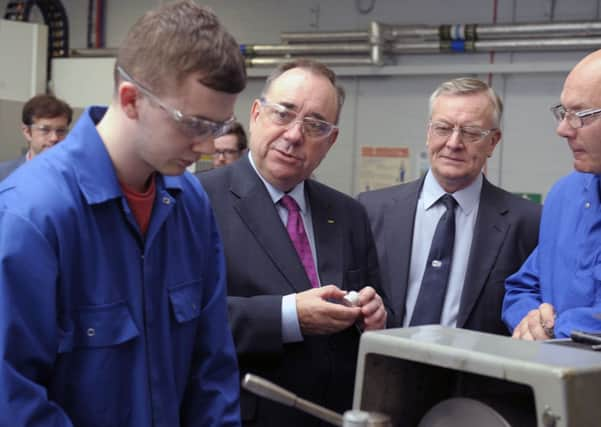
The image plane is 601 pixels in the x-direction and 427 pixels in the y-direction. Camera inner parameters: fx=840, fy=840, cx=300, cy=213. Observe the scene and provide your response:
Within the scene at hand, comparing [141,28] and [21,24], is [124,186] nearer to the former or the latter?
[141,28]

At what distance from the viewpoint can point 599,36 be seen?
4574 millimetres

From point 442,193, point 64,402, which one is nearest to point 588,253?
point 442,193

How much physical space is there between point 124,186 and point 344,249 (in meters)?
0.72

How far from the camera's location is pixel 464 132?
250 centimetres

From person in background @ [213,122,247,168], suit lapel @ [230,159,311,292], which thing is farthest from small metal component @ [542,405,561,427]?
person in background @ [213,122,247,168]

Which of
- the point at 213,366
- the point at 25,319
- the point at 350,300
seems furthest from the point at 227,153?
the point at 25,319

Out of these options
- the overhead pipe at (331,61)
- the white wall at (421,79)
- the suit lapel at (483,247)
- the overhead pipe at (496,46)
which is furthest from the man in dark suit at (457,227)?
the overhead pipe at (331,61)

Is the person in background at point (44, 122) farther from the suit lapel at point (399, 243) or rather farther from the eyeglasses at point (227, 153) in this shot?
the suit lapel at point (399, 243)

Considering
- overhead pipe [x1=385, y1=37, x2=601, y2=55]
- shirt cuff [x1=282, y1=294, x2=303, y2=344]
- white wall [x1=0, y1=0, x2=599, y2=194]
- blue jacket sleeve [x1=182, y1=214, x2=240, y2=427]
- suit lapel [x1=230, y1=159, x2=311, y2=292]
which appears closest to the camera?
blue jacket sleeve [x1=182, y1=214, x2=240, y2=427]

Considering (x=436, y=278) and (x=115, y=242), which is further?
(x=436, y=278)

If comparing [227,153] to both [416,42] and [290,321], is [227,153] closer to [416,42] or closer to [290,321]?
[416,42]

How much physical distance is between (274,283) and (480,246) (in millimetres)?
739

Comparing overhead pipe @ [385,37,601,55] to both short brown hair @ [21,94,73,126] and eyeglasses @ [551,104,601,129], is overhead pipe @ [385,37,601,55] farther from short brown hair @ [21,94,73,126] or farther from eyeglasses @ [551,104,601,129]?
eyeglasses @ [551,104,601,129]

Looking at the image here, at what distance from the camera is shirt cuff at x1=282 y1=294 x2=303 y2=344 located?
70.7 inches
